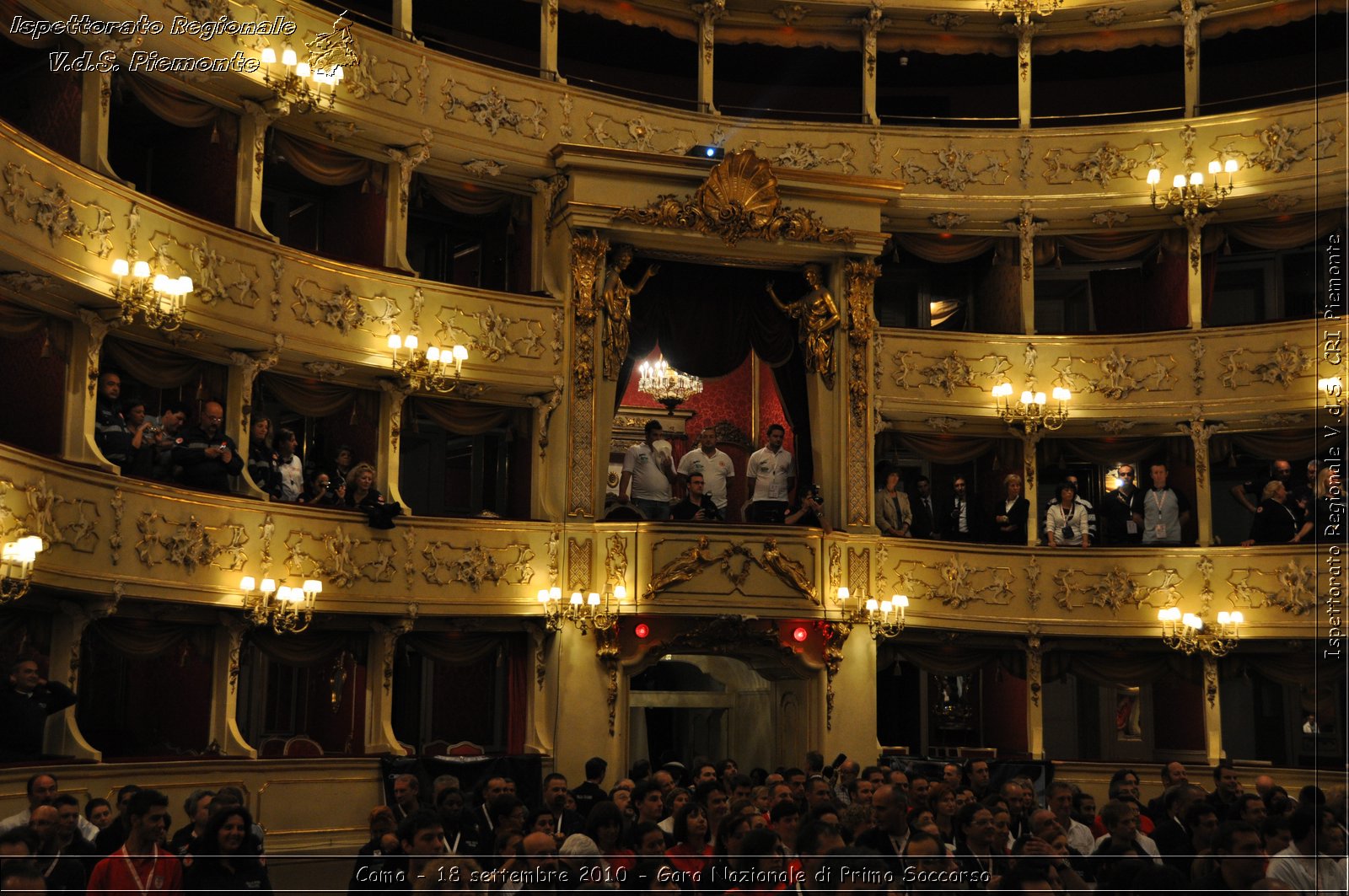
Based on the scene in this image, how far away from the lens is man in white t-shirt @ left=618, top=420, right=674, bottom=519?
23469 mm

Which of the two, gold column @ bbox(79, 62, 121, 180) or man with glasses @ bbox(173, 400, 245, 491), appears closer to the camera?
gold column @ bbox(79, 62, 121, 180)

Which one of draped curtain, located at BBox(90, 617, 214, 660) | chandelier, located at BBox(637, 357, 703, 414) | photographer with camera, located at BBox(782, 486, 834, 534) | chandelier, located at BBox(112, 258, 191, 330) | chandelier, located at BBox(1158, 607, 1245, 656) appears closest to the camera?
chandelier, located at BBox(112, 258, 191, 330)

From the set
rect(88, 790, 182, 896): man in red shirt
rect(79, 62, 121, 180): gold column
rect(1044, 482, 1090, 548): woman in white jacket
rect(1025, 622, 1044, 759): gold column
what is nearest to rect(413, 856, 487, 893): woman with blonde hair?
rect(88, 790, 182, 896): man in red shirt

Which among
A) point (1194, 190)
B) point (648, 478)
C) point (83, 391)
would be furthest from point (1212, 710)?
point (83, 391)

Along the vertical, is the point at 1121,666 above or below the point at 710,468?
below

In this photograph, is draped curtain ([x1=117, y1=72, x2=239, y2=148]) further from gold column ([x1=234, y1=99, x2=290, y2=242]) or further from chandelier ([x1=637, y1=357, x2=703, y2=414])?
chandelier ([x1=637, y1=357, x2=703, y2=414])

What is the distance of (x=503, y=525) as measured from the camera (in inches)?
888

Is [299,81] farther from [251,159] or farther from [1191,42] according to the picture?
[1191,42]

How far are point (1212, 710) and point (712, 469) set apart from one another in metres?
8.96

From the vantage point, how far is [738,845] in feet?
30.3

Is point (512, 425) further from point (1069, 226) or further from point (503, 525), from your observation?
point (1069, 226)

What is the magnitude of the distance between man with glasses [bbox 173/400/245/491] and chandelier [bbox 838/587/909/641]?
920 centimetres

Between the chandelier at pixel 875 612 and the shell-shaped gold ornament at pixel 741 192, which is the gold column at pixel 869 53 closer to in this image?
the shell-shaped gold ornament at pixel 741 192

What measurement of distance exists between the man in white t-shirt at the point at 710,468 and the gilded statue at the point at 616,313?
1.86m
